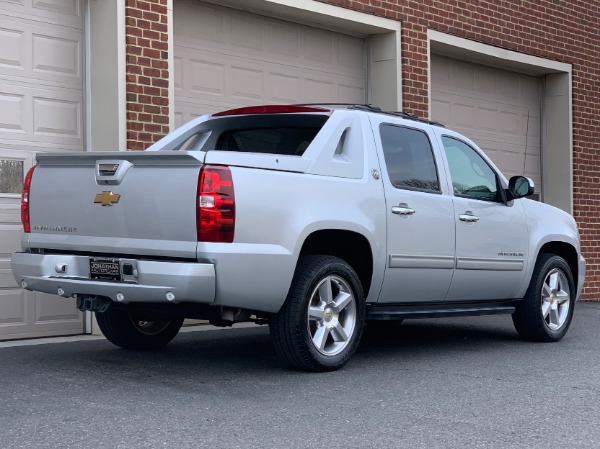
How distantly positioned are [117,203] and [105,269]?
0.42 meters

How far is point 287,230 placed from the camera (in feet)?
21.6

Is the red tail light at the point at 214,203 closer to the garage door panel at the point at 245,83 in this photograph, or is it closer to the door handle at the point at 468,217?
the door handle at the point at 468,217

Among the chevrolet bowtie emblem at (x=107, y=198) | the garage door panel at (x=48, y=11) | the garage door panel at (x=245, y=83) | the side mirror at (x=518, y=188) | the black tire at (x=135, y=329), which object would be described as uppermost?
the garage door panel at (x=48, y=11)

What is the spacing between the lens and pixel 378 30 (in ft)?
41.7

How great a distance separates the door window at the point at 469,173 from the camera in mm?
8359

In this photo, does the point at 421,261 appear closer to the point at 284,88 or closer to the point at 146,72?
the point at 146,72

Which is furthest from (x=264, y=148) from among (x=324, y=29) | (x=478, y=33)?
(x=478, y=33)

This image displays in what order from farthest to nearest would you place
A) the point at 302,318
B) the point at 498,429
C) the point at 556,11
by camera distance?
the point at 556,11, the point at 302,318, the point at 498,429

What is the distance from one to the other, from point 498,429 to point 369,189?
2466 mm

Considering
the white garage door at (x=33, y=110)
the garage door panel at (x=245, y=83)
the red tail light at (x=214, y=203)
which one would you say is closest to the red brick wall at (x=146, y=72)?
the white garage door at (x=33, y=110)

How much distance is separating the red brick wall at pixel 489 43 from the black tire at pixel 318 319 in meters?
3.34

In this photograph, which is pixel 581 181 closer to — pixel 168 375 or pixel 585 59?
pixel 585 59

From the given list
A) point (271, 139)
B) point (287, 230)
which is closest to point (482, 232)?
point (271, 139)

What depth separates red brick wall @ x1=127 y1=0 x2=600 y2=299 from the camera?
9789 millimetres
